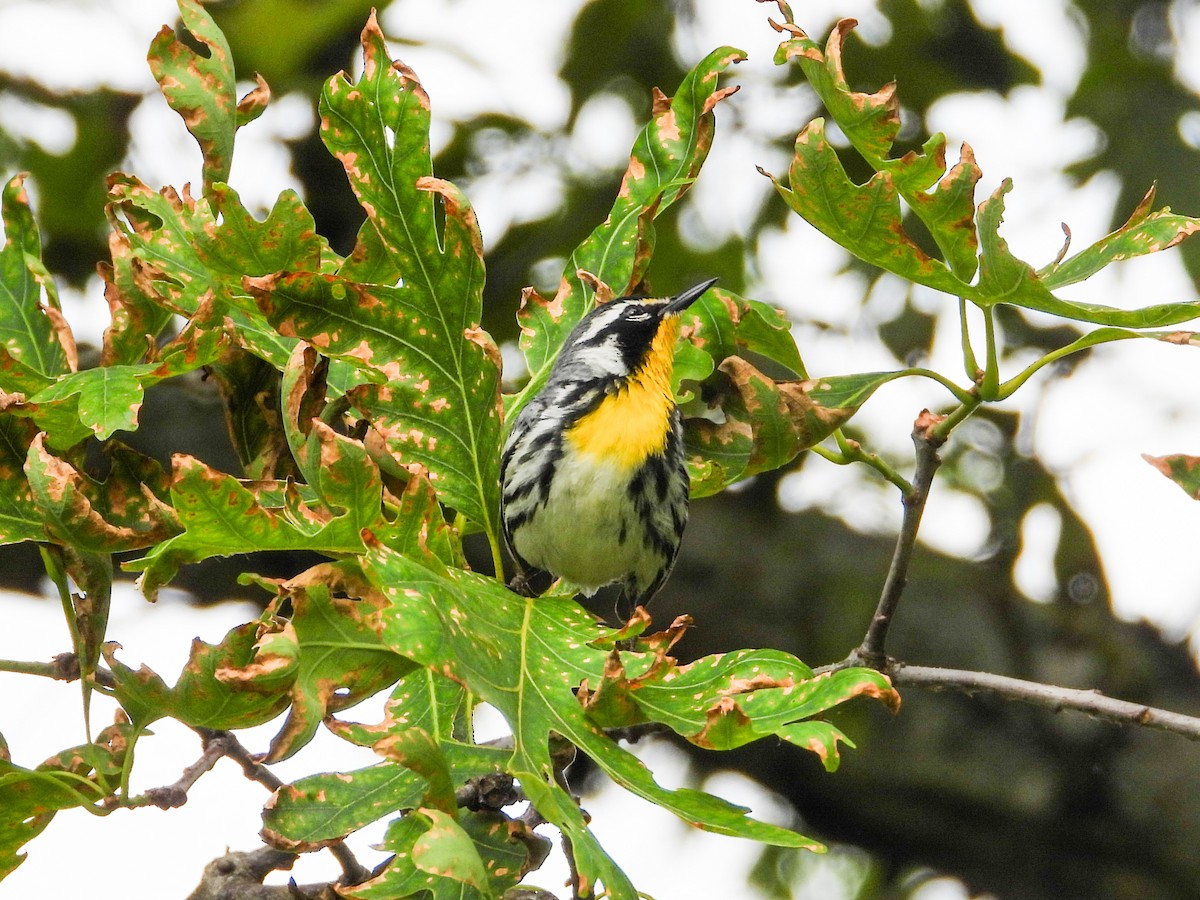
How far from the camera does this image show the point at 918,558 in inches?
214

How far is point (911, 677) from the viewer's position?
2.13 m

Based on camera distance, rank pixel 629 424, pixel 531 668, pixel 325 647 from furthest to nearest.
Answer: pixel 629 424
pixel 531 668
pixel 325 647

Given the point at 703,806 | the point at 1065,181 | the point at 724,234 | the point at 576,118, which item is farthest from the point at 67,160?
the point at 703,806

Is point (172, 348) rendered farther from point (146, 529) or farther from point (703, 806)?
point (703, 806)

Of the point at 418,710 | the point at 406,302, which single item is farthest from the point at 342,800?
the point at 406,302

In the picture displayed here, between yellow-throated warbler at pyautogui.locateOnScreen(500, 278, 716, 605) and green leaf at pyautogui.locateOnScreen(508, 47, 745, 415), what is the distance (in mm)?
338

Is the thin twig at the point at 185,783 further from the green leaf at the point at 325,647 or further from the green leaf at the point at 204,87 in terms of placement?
the green leaf at the point at 204,87

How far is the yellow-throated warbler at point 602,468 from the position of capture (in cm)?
283

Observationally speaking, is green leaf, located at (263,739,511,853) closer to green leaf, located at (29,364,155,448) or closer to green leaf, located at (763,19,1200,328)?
green leaf, located at (29,364,155,448)

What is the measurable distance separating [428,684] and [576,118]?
3.54 metres

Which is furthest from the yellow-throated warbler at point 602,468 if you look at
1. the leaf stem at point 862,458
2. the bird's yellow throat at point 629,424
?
the leaf stem at point 862,458

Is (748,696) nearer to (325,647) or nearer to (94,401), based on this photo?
(325,647)

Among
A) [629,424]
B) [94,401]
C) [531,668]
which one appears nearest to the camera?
[531,668]

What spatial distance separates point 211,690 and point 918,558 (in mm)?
4099
